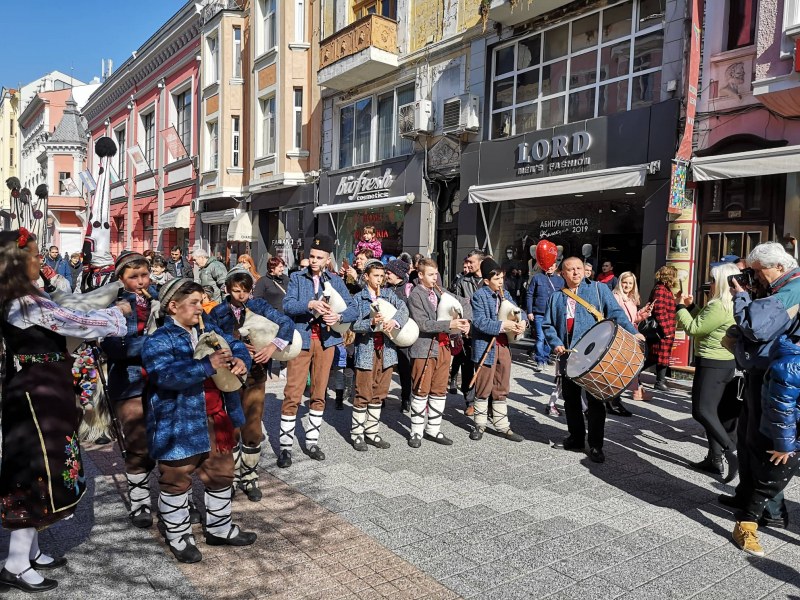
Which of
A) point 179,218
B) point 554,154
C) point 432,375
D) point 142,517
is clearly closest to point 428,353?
point 432,375

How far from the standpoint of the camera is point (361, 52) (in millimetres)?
15570

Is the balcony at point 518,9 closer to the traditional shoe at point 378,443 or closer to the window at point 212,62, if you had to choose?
the traditional shoe at point 378,443

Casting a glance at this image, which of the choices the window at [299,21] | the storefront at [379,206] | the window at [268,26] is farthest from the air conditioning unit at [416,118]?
the window at [268,26]

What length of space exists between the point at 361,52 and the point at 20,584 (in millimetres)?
14715

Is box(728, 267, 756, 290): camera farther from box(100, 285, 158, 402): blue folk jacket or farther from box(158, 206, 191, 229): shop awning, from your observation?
box(158, 206, 191, 229): shop awning

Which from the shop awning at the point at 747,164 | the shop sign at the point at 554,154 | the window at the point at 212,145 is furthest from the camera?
the window at the point at 212,145

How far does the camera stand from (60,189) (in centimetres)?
4544

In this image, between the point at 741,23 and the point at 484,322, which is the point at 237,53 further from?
the point at 484,322

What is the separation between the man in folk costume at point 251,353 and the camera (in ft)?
13.9

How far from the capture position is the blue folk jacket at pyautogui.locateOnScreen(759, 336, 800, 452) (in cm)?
332

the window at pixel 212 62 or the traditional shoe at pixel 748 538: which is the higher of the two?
the window at pixel 212 62

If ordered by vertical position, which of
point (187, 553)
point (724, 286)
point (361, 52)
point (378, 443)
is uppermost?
Answer: point (361, 52)

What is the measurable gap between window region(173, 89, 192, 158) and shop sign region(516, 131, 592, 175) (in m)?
17.3

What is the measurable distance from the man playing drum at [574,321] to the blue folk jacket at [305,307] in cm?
187
